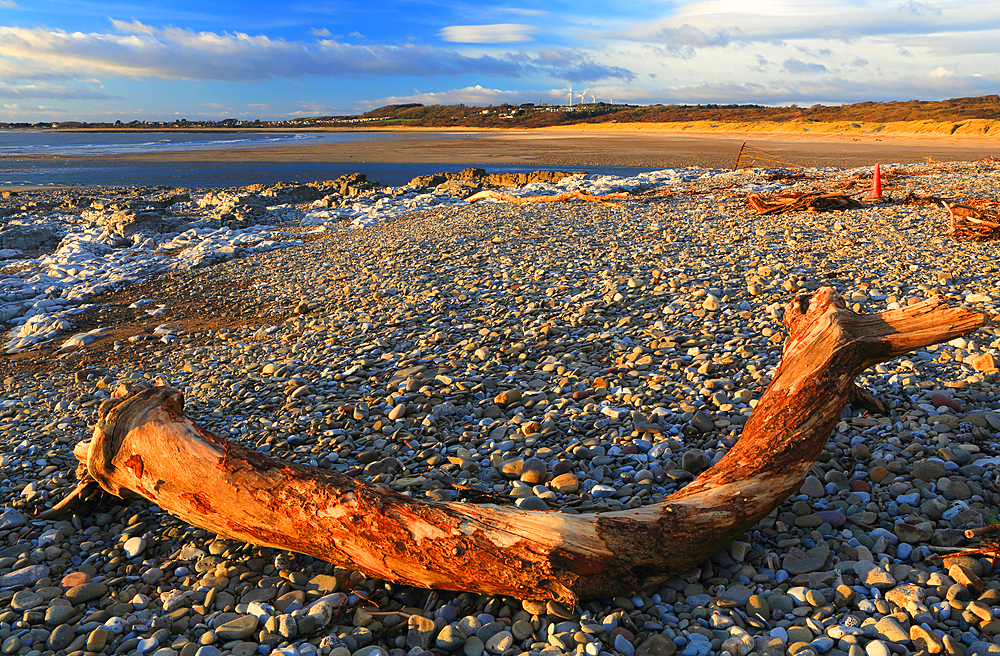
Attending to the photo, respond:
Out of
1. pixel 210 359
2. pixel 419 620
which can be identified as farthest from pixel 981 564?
pixel 210 359

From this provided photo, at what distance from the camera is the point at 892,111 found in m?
73.9

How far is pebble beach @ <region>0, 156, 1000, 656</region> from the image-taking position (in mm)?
2730

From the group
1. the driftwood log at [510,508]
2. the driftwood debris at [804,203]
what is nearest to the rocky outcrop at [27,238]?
the driftwood log at [510,508]

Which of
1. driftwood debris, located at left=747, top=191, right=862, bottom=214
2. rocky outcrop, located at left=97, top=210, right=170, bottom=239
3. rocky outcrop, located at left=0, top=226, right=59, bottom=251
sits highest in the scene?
driftwood debris, located at left=747, top=191, right=862, bottom=214

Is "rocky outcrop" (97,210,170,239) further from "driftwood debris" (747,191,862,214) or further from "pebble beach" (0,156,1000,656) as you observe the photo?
"driftwood debris" (747,191,862,214)

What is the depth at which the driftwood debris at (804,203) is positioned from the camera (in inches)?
506

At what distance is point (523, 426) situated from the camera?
4500mm

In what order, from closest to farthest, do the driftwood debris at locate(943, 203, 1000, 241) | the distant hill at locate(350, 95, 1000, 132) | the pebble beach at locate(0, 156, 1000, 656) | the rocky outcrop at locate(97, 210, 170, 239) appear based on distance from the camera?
the pebble beach at locate(0, 156, 1000, 656)
the driftwood debris at locate(943, 203, 1000, 241)
the rocky outcrop at locate(97, 210, 170, 239)
the distant hill at locate(350, 95, 1000, 132)

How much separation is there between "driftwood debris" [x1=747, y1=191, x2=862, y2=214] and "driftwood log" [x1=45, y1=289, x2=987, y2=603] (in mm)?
9938

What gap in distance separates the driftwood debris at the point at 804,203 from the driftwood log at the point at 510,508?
391 inches

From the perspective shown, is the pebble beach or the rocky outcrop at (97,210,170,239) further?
the rocky outcrop at (97,210,170,239)

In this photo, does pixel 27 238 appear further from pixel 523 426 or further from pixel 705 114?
pixel 705 114

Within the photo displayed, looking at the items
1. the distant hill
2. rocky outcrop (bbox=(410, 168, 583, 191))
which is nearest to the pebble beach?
rocky outcrop (bbox=(410, 168, 583, 191))

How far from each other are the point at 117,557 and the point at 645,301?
5823 millimetres
